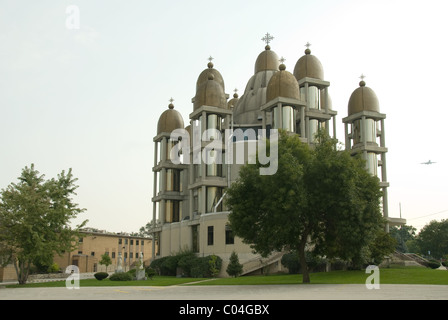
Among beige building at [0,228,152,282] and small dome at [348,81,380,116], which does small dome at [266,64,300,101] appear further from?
beige building at [0,228,152,282]

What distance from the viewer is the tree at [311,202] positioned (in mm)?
31531

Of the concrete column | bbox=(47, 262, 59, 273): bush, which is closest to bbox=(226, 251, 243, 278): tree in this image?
the concrete column

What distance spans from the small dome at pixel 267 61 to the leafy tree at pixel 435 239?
48.3 metres

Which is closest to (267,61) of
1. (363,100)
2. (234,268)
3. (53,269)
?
(363,100)

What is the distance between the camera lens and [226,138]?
6519 cm

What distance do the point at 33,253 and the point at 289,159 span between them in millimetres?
22504

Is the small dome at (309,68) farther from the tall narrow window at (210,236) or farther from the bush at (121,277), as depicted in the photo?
the bush at (121,277)

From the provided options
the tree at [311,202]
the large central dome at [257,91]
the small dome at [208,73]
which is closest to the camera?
the tree at [311,202]

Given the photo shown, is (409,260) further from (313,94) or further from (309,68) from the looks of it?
(309,68)

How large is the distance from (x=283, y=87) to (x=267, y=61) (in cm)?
1798

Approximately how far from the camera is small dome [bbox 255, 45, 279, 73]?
78.1 metres

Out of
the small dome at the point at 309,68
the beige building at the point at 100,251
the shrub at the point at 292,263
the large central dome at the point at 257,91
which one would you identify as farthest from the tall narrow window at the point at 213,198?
the beige building at the point at 100,251
